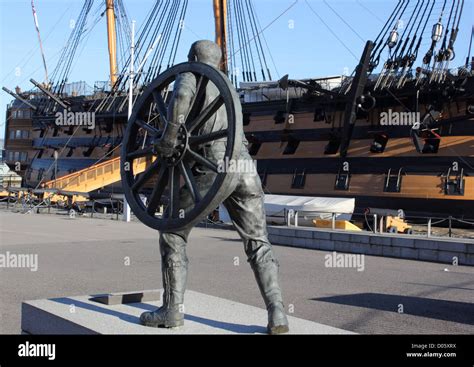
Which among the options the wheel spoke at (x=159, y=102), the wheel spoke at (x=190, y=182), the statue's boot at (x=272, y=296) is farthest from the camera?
the wheel spoke at (x=159, y=102)

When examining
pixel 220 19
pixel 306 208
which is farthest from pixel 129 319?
pixel 220 19

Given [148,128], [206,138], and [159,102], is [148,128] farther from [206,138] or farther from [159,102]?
[206,138]

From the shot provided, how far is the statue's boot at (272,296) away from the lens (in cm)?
529

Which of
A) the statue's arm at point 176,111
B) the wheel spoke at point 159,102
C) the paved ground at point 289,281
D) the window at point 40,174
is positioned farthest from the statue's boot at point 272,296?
the window at point 40,174

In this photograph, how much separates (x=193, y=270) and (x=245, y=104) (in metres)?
20.2

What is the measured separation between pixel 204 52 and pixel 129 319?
2.48 metres

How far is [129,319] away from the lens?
5820mm

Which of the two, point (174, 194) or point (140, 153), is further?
point (140, 153)

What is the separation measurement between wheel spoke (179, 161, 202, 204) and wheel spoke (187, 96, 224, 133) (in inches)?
12.5

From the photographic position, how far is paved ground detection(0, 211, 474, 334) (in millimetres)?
7734

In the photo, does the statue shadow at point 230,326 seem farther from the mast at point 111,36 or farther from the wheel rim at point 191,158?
the mast at point 111,36

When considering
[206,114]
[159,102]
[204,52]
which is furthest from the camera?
[159,102]

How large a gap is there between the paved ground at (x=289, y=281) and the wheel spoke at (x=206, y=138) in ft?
8.19

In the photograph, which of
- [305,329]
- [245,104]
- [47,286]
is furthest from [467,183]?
[305,329]
